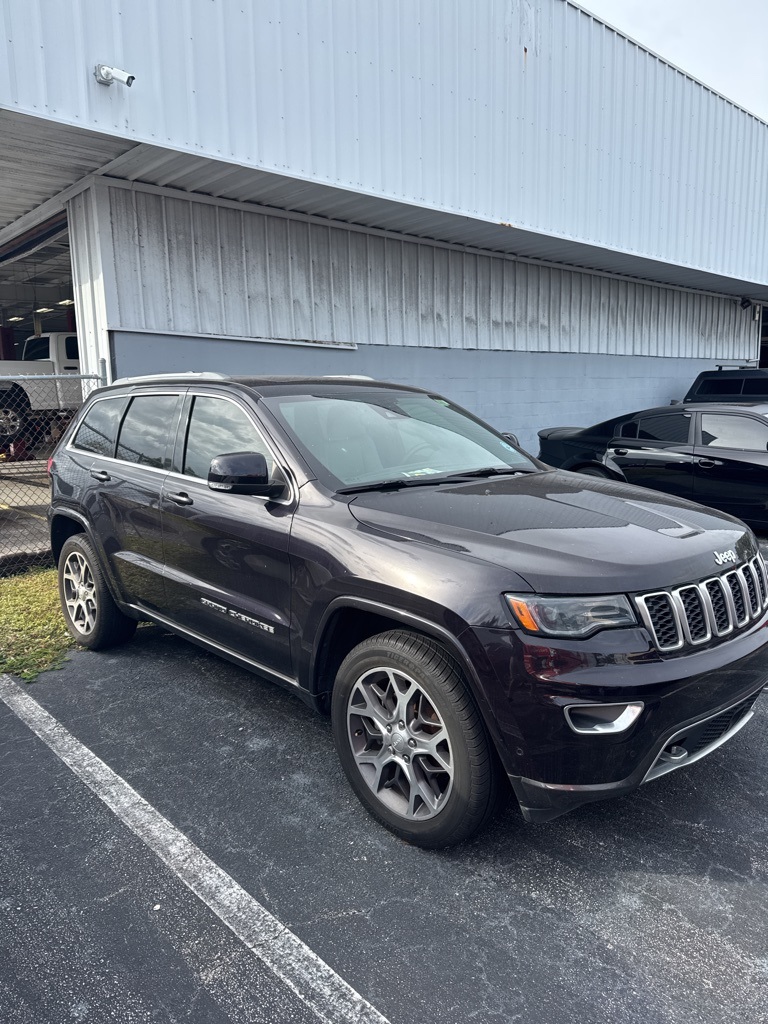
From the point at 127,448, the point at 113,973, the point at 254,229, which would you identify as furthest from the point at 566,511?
the point at 254,229

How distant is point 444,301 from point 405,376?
136 centimetres

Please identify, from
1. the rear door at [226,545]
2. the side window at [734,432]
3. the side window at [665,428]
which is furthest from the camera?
the side window at [665,428]

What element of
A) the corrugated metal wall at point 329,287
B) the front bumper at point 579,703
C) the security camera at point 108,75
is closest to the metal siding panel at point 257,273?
the corrugated metal wall at point 329,287

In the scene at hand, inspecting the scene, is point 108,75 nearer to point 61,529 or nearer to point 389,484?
point 61,529

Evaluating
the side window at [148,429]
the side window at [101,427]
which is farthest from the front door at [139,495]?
the side window at [101,427]

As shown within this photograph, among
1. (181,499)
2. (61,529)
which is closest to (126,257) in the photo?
(61,529)

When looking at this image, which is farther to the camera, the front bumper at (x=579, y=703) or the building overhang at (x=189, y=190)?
the building overhang at (x=189, y=190)

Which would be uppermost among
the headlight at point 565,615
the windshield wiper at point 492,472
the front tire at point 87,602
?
the windshield wiper at point 492,472

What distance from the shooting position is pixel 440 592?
8.45ft

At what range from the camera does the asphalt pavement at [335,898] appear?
211 cm

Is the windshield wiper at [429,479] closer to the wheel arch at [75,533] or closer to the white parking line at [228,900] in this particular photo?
the white parking line at [228,900]

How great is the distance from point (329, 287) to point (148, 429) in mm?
5553

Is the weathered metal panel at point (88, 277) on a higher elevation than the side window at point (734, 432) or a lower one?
higher

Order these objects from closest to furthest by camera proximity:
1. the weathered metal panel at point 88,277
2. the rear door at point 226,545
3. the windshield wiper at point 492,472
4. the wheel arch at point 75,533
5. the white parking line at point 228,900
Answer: the white parking line at point 228,900 → the rear door at point 226,545 → the windshield wiper at point 492,472 → the wheel arch at point 75,533 → the weathered metal panel at point 88,277
